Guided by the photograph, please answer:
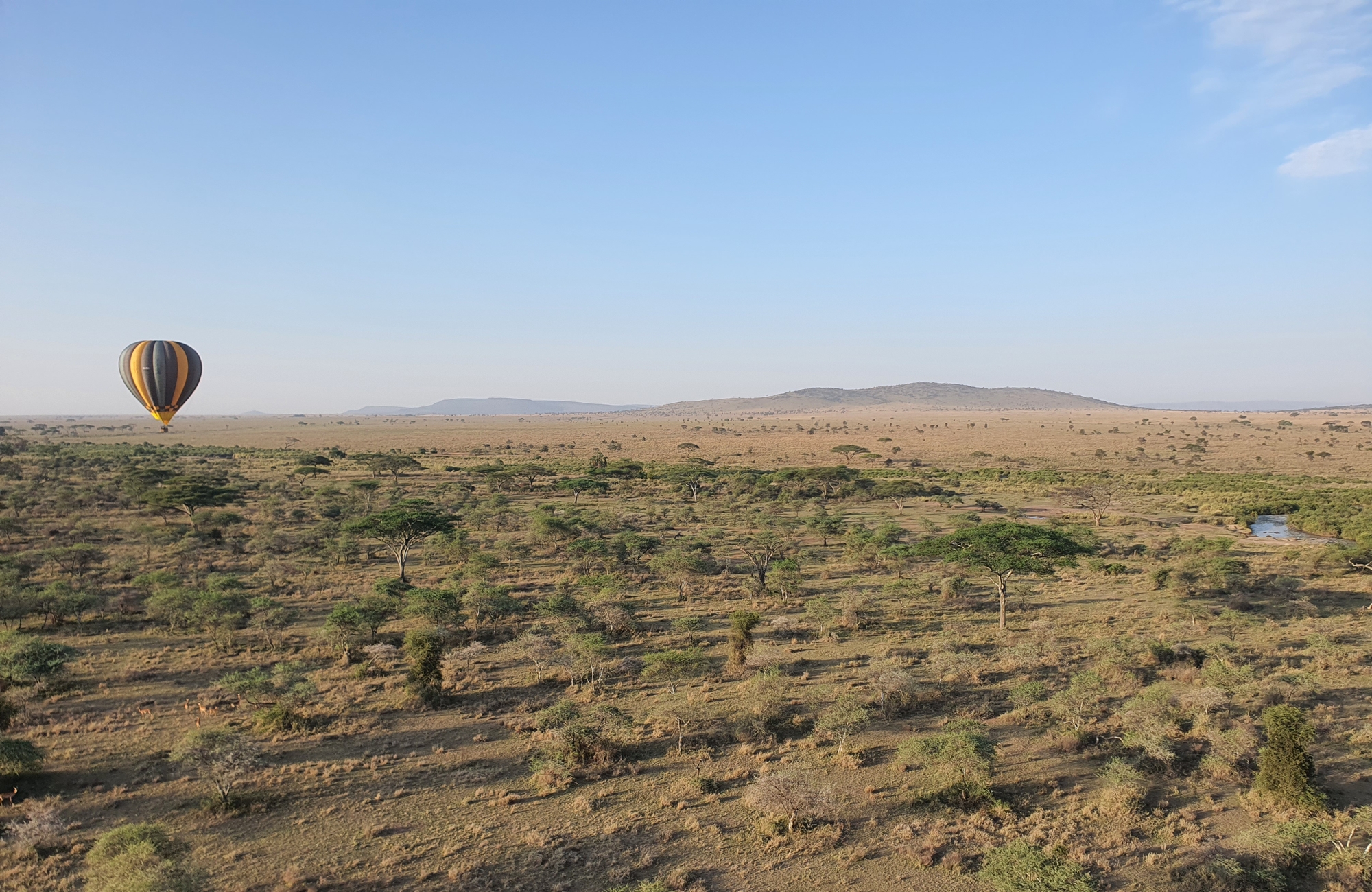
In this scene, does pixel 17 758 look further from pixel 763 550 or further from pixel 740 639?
pixel 763 550

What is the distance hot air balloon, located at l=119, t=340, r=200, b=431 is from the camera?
41.0 m

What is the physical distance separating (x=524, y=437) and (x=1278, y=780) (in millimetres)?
154502

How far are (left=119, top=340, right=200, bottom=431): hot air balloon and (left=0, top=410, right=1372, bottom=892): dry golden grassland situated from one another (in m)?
8.32

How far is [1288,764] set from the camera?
1240 cm

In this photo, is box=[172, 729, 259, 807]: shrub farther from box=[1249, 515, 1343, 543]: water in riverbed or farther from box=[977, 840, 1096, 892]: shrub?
box=[1249, 515, 1343, 543]: water in riverbed

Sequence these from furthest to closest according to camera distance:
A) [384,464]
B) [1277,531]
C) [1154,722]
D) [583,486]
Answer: [384,464], [583,486], [1277,531], [1154,722]

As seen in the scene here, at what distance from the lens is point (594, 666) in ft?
66.4

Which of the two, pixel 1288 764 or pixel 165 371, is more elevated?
pixel 165 371

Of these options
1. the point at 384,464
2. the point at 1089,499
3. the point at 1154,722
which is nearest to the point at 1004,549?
the point at 1154,722

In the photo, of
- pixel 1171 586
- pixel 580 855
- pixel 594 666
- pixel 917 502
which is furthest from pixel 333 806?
pixel 917 502

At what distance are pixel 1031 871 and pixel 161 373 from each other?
50.4m

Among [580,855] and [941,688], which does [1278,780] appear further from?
[580,855]

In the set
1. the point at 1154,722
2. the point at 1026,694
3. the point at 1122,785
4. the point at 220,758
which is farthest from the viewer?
the point at 1026,694

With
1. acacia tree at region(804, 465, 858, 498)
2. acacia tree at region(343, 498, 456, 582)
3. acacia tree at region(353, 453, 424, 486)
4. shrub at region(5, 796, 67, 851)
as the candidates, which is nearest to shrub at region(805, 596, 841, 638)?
acacia tree at region(343, 498, 456, 582)
